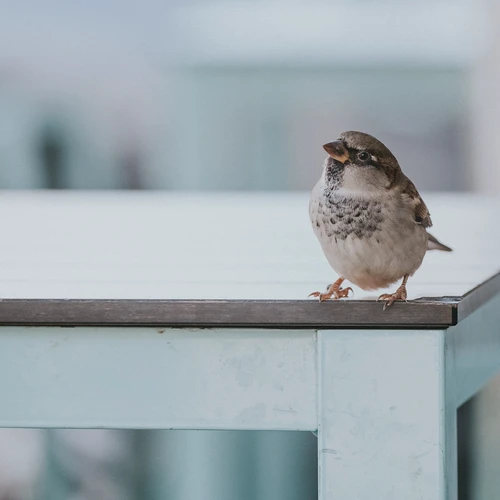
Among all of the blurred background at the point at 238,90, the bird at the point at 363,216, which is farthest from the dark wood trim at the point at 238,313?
the blurred background at the point at 238,90

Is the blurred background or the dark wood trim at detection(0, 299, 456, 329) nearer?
the dark wood trim at detection(0, 299, 456, 329)

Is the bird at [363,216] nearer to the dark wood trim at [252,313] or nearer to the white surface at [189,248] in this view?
the white surface at [189,248]

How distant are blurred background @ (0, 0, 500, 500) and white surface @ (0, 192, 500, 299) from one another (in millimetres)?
228

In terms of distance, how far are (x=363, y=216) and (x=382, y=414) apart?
265mm

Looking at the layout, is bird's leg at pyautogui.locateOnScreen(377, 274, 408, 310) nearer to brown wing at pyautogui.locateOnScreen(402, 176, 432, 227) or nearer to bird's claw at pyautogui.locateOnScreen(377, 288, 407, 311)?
bird's claw at pyautogui.locateOnScreen(377, 288, 407, 311)

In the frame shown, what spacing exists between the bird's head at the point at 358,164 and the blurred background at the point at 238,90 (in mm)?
1587

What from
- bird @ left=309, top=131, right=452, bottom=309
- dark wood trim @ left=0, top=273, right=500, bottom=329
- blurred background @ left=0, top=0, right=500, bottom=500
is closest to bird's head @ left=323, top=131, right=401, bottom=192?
bird @ left=309, top=131, right=452, bottom=309

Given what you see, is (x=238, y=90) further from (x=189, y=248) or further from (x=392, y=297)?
(x=392, y=297)

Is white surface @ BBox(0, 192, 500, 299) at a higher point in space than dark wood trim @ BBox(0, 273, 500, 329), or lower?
higher

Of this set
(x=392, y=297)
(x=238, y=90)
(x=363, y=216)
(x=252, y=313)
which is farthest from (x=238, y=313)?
(x=238, y=90)

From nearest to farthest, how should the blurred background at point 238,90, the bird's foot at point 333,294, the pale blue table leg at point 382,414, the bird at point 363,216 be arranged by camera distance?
1. the pale blue table leg at point 382,414
2. the bird's foot at point 333,294
3. the bird at point 363,216
4. the blurred background at point 238,90

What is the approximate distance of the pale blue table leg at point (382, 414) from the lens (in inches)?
24.7

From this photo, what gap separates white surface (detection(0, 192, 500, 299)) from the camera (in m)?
0.84

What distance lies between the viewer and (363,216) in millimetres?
847
